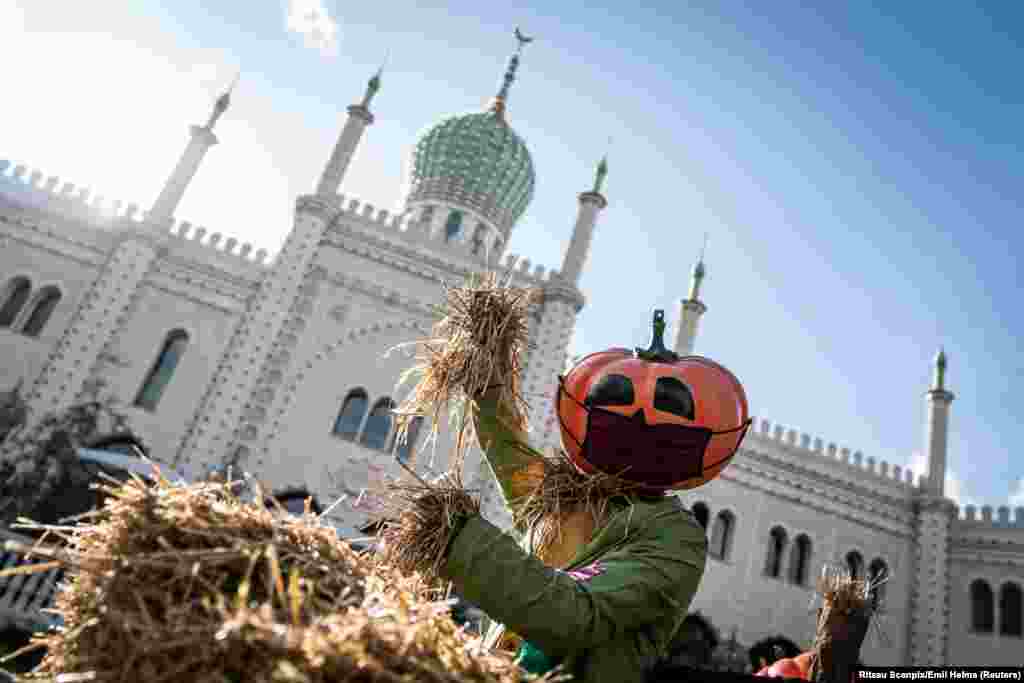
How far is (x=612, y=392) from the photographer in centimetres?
210

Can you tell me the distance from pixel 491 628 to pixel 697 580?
1.92ft

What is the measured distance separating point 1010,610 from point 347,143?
19.2 metres

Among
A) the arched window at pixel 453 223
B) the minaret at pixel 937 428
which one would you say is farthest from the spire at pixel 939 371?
the arched window at pixel 453 223

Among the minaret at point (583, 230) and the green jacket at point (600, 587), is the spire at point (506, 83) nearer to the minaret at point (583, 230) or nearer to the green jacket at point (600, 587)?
the minaret at point (583, 230)

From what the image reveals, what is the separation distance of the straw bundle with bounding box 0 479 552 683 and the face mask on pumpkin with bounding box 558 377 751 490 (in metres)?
0.84

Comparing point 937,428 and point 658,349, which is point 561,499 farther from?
point 937,428

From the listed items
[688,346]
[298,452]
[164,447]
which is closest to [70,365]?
[164,447]

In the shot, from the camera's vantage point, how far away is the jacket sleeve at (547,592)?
1.46 meters

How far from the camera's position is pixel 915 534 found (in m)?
18.0

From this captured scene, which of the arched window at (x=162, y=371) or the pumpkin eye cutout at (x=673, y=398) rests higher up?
the arched window at (x=162, y=371)

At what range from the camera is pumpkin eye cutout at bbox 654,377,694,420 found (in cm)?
205

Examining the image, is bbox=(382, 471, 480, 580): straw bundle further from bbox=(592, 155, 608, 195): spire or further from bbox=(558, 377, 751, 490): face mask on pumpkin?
bbox=(592, 155, 608, 195): spire

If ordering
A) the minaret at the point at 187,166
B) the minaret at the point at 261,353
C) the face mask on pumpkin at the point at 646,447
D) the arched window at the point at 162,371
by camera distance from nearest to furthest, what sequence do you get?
the face mask on pumpkin at the point at 646,447 → the minaret at the point at 261,353 → the arched window at the point at 162,371 → the minaret at the point at 187,166

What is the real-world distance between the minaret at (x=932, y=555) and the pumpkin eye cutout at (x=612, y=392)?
1839 cm
